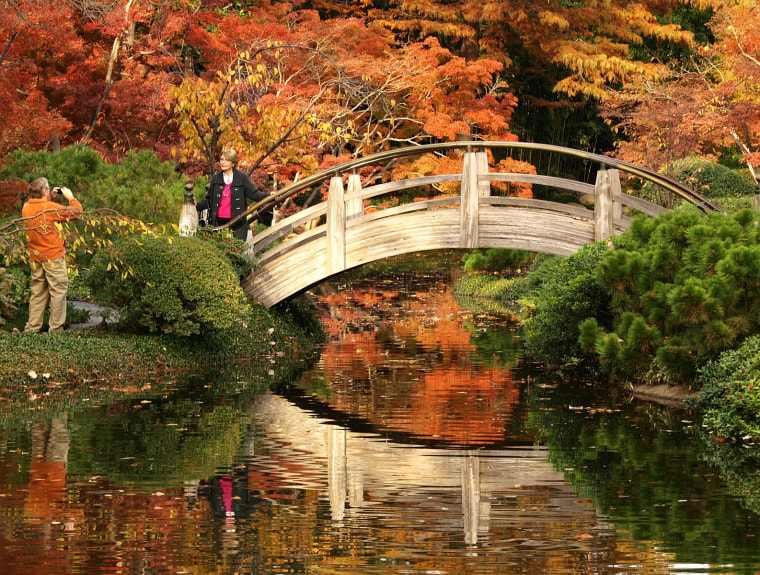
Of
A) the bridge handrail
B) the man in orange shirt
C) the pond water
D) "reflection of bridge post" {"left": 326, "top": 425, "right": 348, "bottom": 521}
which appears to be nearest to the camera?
the pond water

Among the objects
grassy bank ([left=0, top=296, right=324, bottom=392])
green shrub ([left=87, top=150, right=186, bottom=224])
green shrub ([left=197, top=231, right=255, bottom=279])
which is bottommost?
grassy bank ([left=0, top=296, right=324, bottom=392])

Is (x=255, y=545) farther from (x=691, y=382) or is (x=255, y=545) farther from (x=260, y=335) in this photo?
(x=260, y=335)

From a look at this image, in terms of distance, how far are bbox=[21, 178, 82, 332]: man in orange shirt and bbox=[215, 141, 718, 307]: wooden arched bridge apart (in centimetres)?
275

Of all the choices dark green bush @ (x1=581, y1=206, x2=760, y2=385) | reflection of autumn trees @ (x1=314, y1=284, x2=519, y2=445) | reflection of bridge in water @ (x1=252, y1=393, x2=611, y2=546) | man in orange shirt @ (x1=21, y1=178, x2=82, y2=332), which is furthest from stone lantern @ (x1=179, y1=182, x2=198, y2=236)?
dark green bush @ (x1=581, y1=206, x2=760, y2=385)

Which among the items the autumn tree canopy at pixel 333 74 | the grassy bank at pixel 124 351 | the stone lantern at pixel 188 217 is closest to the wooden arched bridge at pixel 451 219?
the stone lantern at pixel 188 217

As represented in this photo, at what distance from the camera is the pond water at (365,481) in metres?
7.44

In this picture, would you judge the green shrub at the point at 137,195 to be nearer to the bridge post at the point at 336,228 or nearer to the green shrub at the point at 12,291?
the green shrub at the point at 12,291

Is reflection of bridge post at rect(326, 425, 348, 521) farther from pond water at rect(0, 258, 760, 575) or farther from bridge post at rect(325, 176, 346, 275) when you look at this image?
bridge post at rect(325, 176, 346, 275)

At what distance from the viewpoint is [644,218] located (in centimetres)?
1430

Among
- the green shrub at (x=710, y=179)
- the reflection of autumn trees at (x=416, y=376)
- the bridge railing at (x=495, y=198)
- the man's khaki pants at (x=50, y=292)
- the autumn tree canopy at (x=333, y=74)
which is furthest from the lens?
the green shrub at (x=710, y=179)

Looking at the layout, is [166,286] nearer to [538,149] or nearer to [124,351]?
[124,351]

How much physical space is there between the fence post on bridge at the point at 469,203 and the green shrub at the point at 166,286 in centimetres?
310

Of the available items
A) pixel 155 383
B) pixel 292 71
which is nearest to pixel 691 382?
pixel 155 383

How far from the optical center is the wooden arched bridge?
16047 mm
